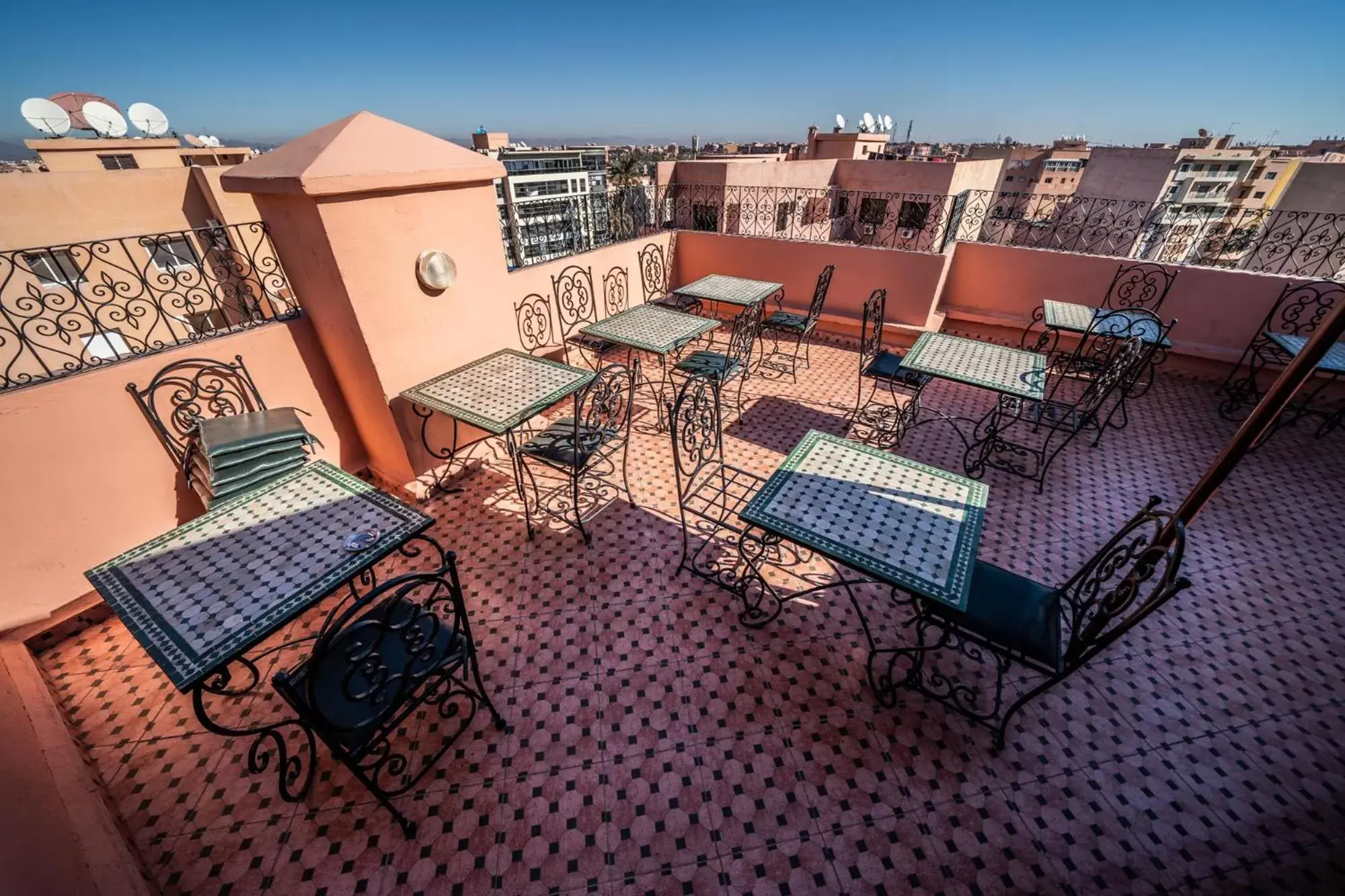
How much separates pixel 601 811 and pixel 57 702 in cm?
304

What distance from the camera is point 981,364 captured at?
3980 millimetres

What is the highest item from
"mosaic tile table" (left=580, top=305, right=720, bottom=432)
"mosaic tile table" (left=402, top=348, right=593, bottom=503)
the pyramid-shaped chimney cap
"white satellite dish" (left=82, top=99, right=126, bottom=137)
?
"white satellite dish" (left=82, top=99, right=126, bottom=137)

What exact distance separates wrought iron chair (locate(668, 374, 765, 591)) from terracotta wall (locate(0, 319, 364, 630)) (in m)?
3.04

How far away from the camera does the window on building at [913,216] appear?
19.8 ft

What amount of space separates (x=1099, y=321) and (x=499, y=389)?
18.1 feet

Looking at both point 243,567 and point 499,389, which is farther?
point 499,389

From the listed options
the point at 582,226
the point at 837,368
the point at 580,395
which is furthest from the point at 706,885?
the point at 582,226

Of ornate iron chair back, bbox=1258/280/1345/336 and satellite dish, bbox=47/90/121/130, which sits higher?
satellite dish, bbox=47/90/121/130

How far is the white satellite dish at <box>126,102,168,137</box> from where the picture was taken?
13242mm

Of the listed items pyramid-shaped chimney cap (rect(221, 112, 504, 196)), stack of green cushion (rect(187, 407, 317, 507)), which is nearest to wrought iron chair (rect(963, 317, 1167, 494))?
pyramid-shaped chimney cap (rect(221, 112, 504, 196))

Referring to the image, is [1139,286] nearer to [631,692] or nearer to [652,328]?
[652,328]

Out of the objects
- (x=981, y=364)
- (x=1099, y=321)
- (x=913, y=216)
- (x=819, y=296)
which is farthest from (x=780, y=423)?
(x=913, y=216)

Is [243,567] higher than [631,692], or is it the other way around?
[243,567]

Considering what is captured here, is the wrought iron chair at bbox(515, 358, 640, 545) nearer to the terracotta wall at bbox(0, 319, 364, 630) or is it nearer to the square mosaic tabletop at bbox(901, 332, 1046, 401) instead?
the terracotta wall at bbox(0, 319, 364, 630)
